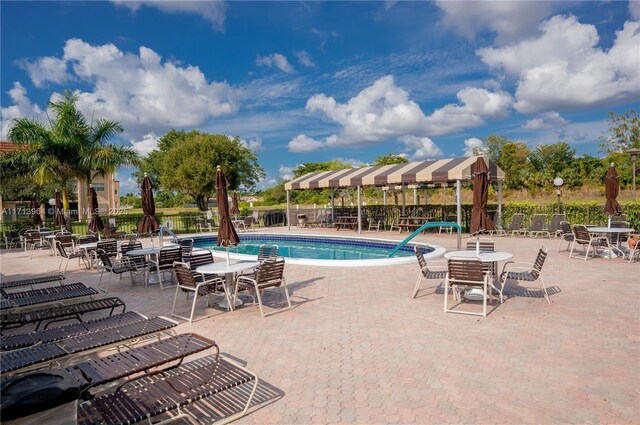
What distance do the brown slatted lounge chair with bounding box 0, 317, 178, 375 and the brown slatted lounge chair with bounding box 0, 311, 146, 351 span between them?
0.58ft

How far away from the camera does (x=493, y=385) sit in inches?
143

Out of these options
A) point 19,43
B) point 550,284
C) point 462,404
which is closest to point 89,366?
point 462,404

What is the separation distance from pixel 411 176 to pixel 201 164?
18383mm

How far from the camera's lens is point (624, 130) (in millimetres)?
26641

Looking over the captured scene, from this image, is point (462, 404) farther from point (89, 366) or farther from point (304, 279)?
point (304, 279)

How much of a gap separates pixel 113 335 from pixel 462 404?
3.15 meters

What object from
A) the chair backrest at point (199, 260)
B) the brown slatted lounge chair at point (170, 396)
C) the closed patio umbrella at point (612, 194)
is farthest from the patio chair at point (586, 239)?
the brown slatted lounge chair at point (170, 396)

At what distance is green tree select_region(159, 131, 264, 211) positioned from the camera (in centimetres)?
3006

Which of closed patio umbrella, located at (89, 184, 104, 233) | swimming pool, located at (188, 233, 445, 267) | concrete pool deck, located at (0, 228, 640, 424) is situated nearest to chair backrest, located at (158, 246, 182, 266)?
concrete pool deck, located at (0, 228, 640, 424)

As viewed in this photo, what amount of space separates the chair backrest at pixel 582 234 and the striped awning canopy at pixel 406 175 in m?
4.13

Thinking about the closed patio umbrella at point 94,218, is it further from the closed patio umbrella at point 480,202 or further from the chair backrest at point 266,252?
the closed patio umbrella at point 480,202

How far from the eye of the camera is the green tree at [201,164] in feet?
98.6

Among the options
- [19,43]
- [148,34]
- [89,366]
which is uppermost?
[148,34]

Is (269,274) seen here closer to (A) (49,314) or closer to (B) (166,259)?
(A) (49,314)
